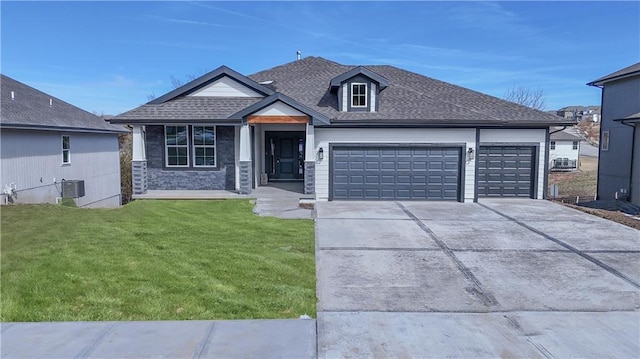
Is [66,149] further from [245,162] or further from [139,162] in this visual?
[245,162]

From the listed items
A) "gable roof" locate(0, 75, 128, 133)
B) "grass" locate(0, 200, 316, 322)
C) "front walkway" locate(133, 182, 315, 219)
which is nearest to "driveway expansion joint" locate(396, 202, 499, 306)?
"grass" locate(0, 200, 316, 322)

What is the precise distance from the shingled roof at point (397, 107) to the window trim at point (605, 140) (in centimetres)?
618

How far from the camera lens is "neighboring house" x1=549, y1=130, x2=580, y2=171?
143ft

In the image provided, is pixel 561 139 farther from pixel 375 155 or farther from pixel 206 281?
pixel 206 281

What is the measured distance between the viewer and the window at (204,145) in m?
16.7

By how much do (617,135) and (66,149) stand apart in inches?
960

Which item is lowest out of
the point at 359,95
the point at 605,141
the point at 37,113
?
the point at 605,141

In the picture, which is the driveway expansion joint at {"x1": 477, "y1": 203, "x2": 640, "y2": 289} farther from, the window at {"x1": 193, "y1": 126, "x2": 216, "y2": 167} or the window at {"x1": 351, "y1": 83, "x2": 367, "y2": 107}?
the window at {"x1": 193, "y1": 126, "x2": 216, "y2": 167}

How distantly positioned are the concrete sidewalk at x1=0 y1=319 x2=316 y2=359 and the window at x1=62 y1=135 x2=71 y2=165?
1557 centimetres

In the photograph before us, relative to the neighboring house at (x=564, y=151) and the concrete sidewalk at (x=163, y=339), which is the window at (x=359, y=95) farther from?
the neighboring house at (x=564, y=151)

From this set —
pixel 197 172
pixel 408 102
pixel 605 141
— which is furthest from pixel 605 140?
pixel 197 172

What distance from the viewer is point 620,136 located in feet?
63.9

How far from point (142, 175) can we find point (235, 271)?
34.5 feet

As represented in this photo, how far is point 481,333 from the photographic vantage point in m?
5.06
